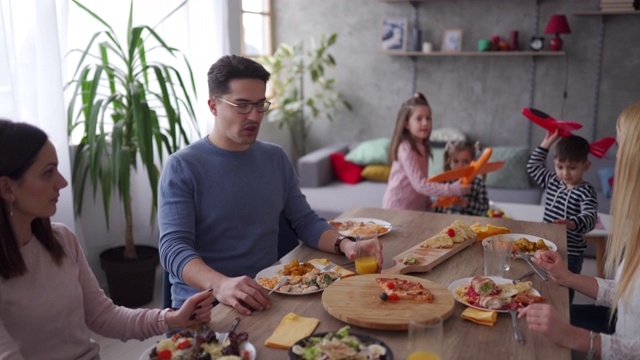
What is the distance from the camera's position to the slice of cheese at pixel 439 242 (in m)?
1.89

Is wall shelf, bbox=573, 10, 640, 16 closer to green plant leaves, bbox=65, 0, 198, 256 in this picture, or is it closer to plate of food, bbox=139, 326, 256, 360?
green plant leaves, bbox=65, 0, 198, 256

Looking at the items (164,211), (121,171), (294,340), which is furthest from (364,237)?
(121,171)

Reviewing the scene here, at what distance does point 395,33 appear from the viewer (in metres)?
5.08

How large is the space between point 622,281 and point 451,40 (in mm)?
3753

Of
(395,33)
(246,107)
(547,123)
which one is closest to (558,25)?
(395,33)

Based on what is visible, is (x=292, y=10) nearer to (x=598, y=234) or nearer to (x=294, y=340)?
(x=598, y=234)

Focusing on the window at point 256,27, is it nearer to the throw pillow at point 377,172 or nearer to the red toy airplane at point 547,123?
the throw pillow at point 377,172

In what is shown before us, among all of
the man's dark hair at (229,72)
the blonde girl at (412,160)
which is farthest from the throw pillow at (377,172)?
the man's dark hair at (229,72)

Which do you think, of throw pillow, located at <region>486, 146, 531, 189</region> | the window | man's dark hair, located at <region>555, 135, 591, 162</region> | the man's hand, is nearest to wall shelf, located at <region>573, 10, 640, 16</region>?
throw pillow, located at <region>486, 146, 531, 189</region>

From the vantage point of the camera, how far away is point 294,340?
129 cm

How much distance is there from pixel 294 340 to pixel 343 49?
172 inches

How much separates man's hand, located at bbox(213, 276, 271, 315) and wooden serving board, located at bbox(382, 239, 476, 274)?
0.41 metres

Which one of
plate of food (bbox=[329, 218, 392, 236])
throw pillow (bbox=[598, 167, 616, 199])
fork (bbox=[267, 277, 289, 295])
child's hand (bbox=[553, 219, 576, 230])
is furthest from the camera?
throw pillow (bbox=[598, 167, 616, 199])

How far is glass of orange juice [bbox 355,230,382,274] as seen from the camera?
1.66 m
